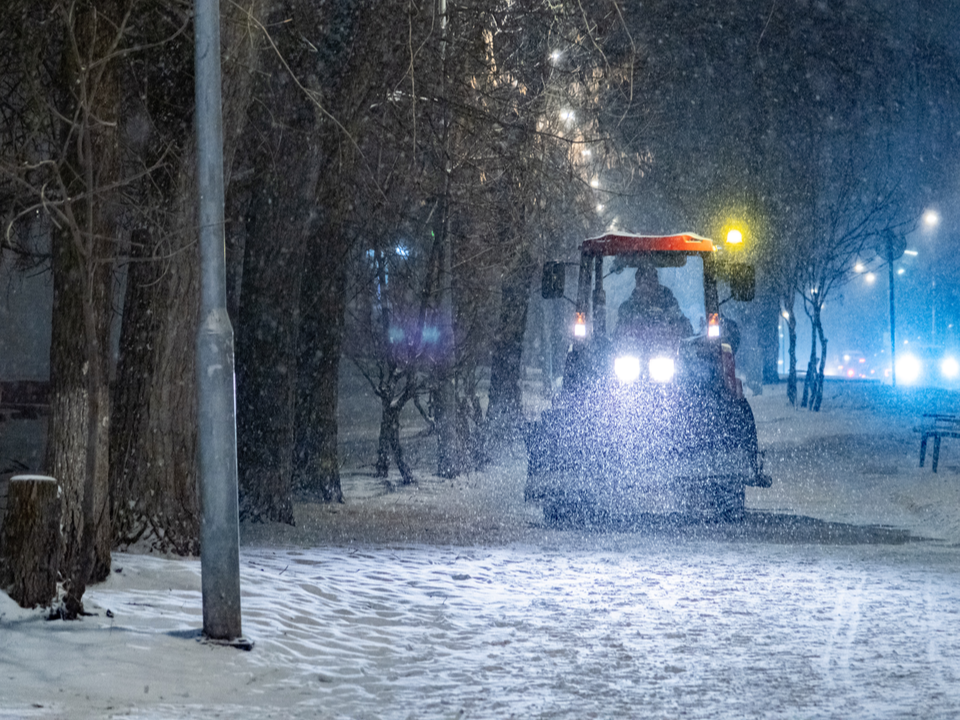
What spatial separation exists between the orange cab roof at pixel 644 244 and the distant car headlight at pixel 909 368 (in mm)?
43235

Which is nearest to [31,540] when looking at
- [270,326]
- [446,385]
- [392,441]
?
[270,326]

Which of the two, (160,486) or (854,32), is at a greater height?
(854,32)

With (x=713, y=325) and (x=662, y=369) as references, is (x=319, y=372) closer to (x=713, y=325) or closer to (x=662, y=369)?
(x=662, y=369)

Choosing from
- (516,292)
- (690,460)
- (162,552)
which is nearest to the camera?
(162,552)

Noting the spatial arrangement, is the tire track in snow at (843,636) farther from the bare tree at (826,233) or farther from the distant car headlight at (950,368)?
the distant car headlight at (950,368)

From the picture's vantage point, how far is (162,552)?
9.88 m

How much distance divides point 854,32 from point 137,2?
1848cm

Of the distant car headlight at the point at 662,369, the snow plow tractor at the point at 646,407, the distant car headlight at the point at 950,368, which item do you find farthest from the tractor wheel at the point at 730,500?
the distant car headlight at the point at 950,368

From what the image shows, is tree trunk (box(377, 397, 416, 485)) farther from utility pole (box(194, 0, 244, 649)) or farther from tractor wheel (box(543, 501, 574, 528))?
utility pole (box(194, 0, 244, 649))

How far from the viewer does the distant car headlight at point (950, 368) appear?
5103cm

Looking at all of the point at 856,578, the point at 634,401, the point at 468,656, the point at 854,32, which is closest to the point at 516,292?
the point at 854,32

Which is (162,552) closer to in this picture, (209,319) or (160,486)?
(160,486)

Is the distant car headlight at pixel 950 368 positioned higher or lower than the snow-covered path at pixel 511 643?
higher

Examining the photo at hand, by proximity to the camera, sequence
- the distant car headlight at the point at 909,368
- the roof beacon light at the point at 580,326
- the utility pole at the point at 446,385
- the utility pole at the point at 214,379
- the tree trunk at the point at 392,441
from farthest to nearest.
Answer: the distant car headlight at the point at 909,368
the tree trunk at the point at 392,441
the utility pole at the point at 446,385
the roof beacon light at the point at 580,326
the utility pole at the point at 214,379
